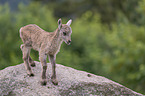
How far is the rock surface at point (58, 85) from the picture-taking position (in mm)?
7855

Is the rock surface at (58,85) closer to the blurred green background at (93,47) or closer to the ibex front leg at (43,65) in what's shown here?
the ibex front leg at (43,65)

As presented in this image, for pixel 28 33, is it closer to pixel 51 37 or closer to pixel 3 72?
pixel 51 37

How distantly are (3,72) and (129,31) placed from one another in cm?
1328

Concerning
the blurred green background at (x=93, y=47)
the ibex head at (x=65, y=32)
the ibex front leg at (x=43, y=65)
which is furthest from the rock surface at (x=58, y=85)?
the blurred green background at (x=93, y=47)

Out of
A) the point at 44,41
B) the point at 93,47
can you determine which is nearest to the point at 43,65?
Answer: the point at 44,41

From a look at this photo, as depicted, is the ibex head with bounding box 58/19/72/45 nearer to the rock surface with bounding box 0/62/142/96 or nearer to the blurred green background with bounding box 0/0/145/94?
the rock surface with bounding box 0/62/142/96

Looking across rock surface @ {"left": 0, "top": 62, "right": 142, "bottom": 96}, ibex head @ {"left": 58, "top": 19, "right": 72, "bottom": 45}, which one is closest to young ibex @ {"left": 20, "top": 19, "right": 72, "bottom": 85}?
ibex head @ {"left": 58, "top": 19, "right": 72, "bottom": 45}

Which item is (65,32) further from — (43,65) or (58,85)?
(58,85)

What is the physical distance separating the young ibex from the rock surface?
23 centimetres

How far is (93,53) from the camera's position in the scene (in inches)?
811

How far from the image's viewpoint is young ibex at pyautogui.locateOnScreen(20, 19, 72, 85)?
767cm

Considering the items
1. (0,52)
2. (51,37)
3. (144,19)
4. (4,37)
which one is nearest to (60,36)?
(51,37)

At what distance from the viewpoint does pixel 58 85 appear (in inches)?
322

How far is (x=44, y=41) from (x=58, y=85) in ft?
4.65
